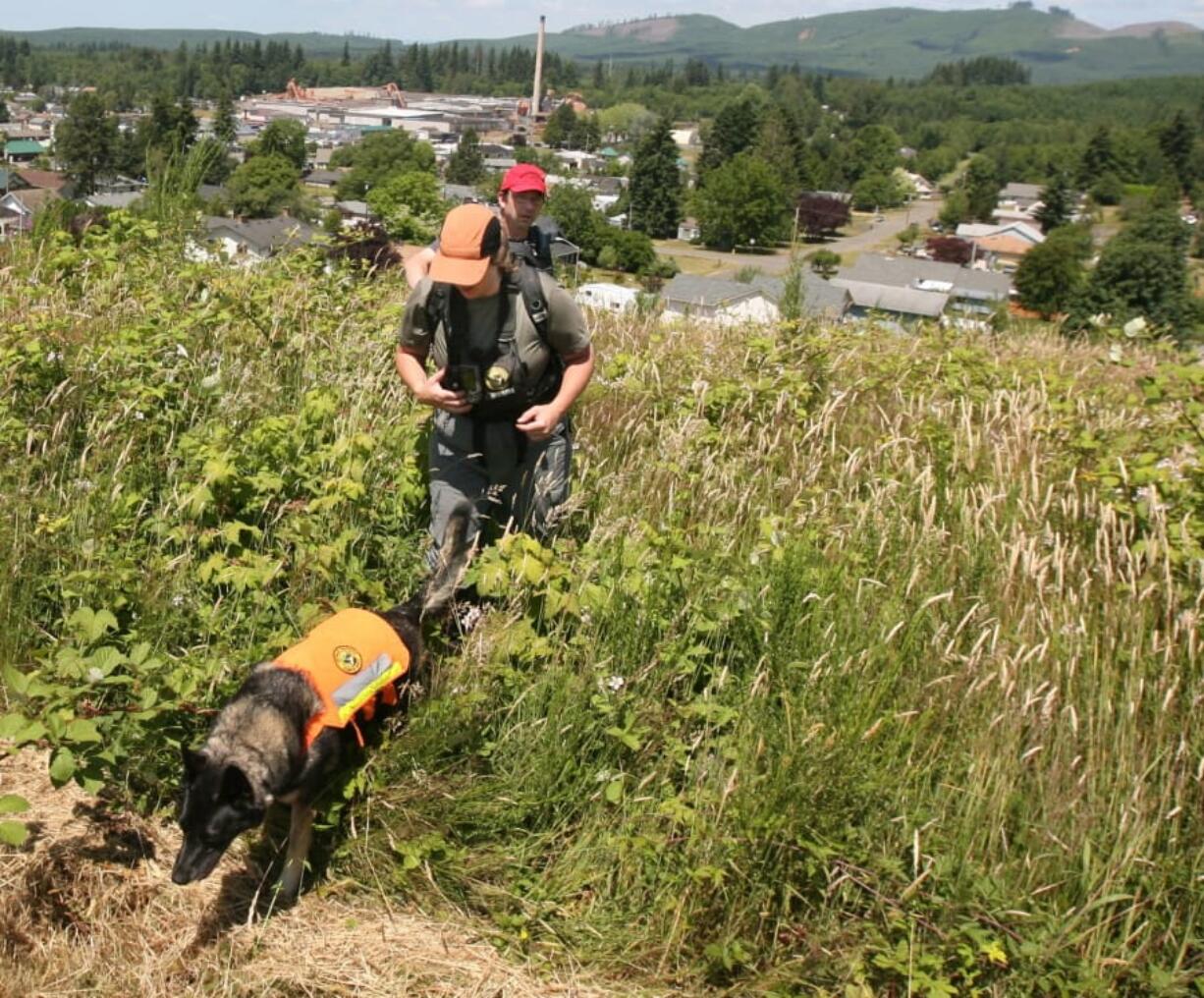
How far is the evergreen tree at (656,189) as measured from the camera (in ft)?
263

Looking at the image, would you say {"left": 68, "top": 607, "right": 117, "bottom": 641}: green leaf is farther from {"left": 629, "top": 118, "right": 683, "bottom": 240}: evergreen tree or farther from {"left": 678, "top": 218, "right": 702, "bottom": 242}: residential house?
{"left": 678, "top": 218, "right": 702, "bottom": 242}: residential house

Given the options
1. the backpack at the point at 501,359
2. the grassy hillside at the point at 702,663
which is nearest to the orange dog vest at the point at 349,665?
the grassy hillside at the point at 702,663

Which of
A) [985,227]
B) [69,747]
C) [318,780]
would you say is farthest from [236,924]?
[985,227]

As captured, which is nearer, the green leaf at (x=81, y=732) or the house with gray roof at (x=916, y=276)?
the green leaf at (x=81, y=732)

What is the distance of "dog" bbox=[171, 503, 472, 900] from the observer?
2.77 metres

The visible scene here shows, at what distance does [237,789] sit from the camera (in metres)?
2.76

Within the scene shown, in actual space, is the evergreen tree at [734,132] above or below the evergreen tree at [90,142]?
above

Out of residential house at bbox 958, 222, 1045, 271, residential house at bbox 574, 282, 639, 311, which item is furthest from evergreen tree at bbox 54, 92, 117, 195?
residential house at bbox 958, 222, 1045, 271

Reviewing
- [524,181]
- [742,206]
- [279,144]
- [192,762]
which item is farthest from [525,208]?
[742,206]

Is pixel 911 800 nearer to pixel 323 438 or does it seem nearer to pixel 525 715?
pixel 525 715

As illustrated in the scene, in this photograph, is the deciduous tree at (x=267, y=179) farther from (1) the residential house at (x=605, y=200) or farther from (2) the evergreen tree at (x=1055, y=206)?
(2) the evergreen tree at (x=1055, y=206)

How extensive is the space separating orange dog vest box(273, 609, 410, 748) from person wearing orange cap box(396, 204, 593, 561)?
0.69 metres

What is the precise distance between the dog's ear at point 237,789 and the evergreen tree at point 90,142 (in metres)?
43.7

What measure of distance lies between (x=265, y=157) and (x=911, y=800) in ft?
128
